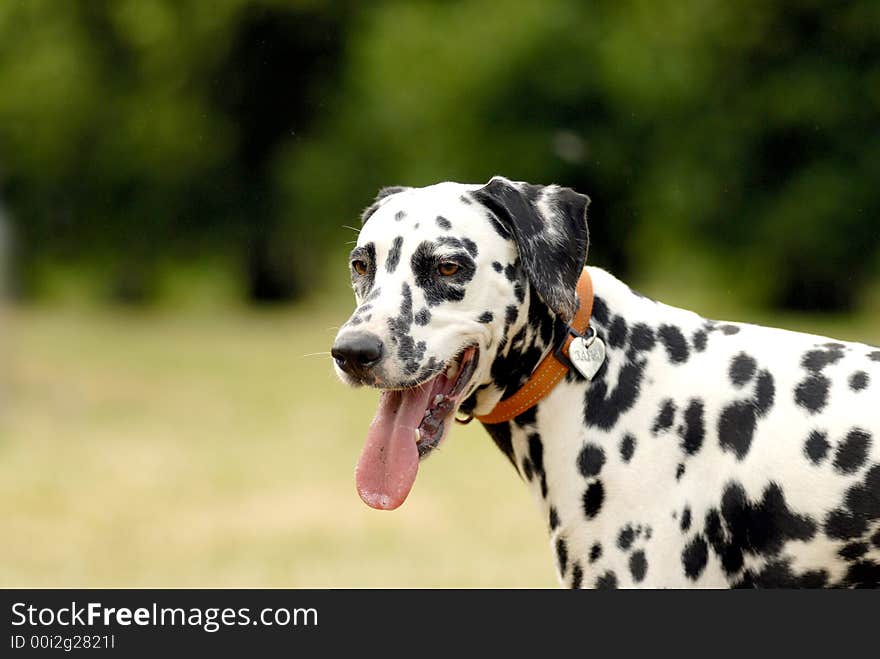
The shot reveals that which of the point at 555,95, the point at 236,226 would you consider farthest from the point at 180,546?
the point at 236,226

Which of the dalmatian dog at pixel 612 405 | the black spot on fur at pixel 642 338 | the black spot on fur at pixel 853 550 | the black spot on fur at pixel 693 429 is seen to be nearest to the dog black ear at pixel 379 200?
the dalmatian dog at pixel 612 405

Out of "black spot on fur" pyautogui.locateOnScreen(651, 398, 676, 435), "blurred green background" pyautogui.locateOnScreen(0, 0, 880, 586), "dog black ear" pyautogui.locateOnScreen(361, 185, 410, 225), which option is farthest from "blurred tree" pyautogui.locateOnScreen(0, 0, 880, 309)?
"black spot on fur" pyautogui.locateOnScreen(651, 398, 676, 435)

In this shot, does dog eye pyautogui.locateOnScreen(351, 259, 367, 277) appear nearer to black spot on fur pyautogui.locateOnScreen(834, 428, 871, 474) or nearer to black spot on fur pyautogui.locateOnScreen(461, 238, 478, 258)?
black spot on fur pyautogui.locateOnScreen(461, 238, 478, 258)

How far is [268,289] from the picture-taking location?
31.7 m

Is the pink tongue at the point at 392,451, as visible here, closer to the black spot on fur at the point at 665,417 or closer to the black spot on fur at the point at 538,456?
the black spot on fur at the point at 538,456

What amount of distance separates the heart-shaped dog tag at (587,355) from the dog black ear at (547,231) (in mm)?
107

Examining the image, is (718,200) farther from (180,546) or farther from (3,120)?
(180,546)

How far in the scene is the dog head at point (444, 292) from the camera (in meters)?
3.79

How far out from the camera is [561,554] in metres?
3.95

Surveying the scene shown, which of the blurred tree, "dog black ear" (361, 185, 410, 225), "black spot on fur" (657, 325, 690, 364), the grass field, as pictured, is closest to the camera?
"black spot on fur" (657, 325, 690, 364)

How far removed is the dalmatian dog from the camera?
3758 mm

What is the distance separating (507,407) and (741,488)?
75 centimetres

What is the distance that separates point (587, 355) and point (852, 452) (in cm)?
83

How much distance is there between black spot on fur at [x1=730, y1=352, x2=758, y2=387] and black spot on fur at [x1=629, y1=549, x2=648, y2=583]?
60 cm
